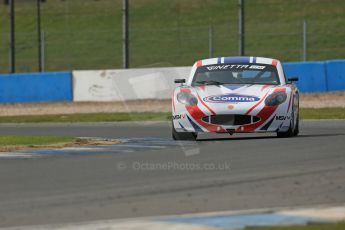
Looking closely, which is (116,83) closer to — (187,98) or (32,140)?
(32,140)

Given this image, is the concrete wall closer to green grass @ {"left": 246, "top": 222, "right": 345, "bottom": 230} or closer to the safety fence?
the safety fence

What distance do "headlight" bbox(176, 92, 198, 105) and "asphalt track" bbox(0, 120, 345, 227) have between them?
0.62m

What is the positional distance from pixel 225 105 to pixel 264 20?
30.5 meters

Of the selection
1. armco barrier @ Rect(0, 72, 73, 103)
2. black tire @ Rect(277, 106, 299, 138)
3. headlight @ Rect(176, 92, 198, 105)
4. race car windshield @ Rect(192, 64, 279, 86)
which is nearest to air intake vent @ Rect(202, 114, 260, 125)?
headlight @ Rect(176, 92, 198, 105)

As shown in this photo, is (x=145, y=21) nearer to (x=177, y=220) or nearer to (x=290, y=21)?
(x=290, y=21)

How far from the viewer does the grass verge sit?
16.8 metres

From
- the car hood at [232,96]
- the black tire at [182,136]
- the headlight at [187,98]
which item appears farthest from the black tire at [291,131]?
the headlight at [187,98]

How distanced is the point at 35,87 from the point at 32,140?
1674 centimetres

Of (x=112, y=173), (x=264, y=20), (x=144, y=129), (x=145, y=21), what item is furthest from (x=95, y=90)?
(x=112, y=173)

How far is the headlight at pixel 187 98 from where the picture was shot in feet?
55.1

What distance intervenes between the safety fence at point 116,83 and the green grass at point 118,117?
9.27 ft

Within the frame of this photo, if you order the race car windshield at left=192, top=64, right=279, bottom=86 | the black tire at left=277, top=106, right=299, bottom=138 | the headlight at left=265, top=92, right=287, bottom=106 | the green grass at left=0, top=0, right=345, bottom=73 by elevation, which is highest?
A: the green grass at left=0, top=0, right=345, bottom=73

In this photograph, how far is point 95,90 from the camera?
1324 inches

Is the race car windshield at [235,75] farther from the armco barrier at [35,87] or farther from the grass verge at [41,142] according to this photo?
the armco barrier at [35,87]
